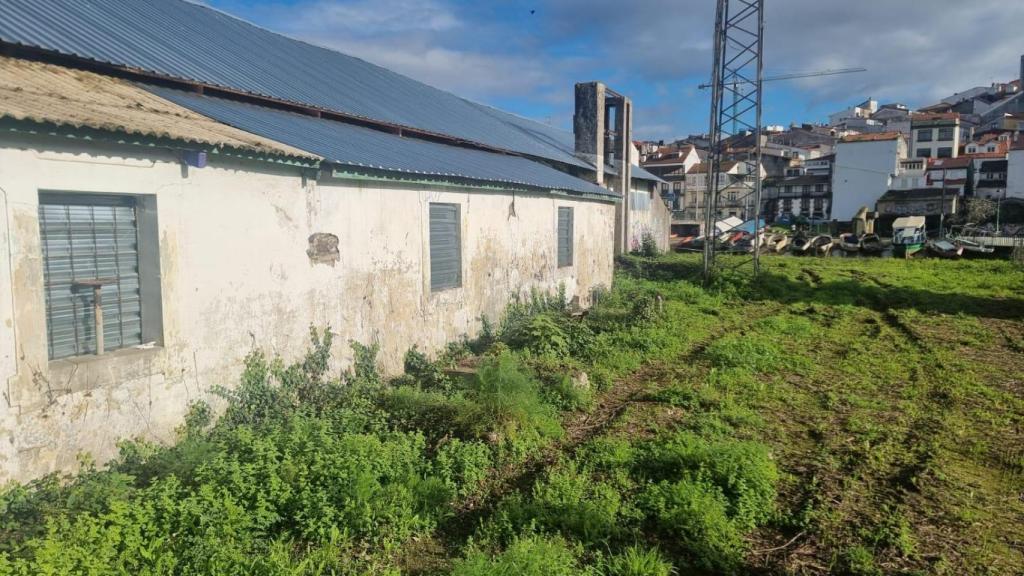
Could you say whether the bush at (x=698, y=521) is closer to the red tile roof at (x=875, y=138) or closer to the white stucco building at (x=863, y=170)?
the white stucco building at (x=863, y=170)

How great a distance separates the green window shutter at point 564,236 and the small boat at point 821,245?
1965 centimetres

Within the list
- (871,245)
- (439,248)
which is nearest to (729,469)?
(439,248)

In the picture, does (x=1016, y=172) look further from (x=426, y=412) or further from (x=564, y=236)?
(x=426, y=412)

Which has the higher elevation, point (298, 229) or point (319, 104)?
point (319, 104)

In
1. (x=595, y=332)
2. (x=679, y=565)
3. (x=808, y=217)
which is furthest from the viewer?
(x=808, y=217)

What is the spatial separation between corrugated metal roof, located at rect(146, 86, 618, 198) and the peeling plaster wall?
14.6 inches

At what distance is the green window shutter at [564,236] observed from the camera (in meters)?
14.0

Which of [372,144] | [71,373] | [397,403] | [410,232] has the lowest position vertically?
[397,403]

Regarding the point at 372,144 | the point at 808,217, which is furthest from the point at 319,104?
the point at 808,217

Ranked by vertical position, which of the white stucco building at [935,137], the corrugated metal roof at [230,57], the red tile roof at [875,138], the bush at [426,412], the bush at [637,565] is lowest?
the bush at [637,565]

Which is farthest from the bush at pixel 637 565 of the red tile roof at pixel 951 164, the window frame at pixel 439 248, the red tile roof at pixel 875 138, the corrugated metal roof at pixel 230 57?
the red tile roof at pixel 951 164

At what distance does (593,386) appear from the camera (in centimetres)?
835

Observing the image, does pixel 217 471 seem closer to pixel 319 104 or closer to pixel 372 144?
pixel 372 144

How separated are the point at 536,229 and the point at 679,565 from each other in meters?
8.84
